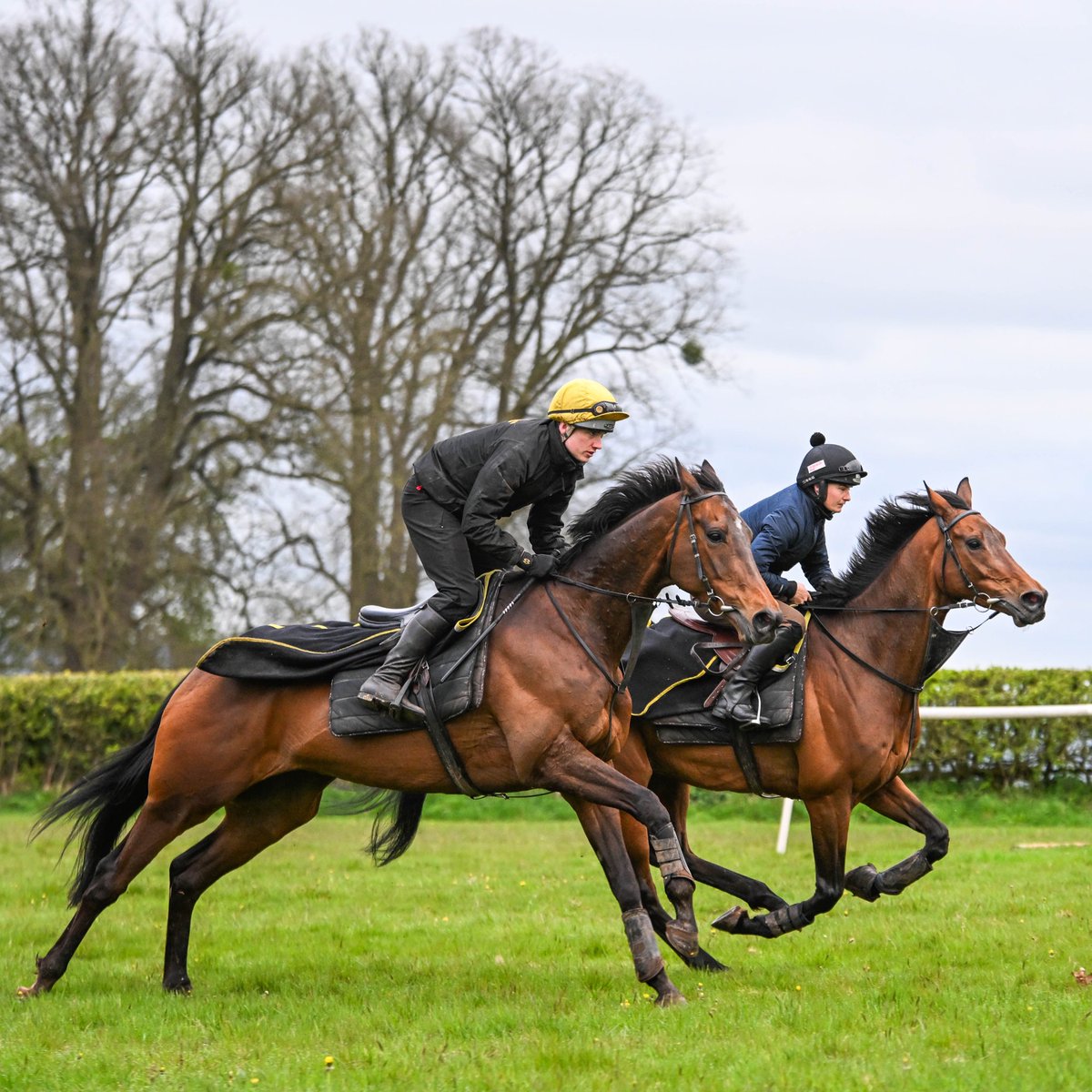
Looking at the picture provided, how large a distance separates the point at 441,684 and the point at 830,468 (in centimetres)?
270

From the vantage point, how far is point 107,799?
27.2 ft

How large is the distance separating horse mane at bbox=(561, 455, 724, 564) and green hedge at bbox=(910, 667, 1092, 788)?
32.3ft

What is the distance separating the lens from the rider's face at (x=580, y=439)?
24.0 feet

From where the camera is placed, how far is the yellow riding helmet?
23.8 ft

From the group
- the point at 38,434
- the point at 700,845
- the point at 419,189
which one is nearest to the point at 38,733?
the point at 38,434

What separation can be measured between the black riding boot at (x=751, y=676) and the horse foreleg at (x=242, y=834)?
223 centimetres

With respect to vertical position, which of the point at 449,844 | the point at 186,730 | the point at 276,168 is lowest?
the point at 449,844

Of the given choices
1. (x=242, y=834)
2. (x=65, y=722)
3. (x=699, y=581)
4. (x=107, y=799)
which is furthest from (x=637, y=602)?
(x=65, y=722)

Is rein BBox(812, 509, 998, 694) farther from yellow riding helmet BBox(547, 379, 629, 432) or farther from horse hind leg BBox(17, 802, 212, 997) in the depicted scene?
horse hind leg BBox(17, 802, 212, 997)

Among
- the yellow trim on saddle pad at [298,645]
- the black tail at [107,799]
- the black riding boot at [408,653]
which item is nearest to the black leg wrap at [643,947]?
the black riding boot at [408,653]

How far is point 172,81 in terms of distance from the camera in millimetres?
28609

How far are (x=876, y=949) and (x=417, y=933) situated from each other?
2880 millimetres

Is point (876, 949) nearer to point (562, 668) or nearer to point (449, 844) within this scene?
point (562, 668)

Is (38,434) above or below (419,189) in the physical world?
below
